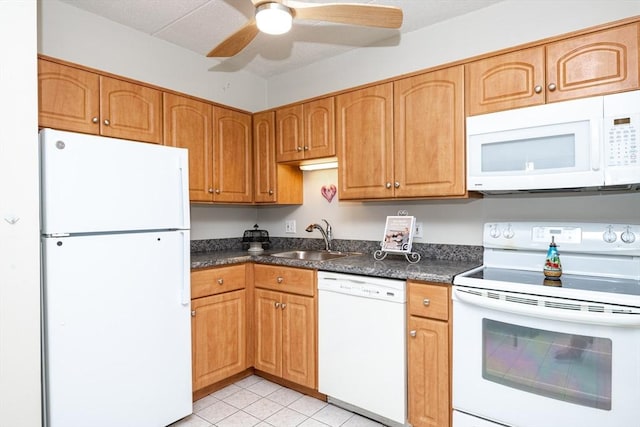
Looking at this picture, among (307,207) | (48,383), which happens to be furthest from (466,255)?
(48,383)

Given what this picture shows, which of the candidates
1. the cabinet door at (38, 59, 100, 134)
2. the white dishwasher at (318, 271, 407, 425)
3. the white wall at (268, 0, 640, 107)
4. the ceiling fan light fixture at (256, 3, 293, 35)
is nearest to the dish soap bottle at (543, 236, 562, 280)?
the white dishwasher at (318, 271, 407, 425)

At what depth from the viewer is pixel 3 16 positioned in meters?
1.53

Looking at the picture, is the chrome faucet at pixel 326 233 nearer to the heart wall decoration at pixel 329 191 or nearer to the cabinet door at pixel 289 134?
the heart wall decoration at pixel 329 191

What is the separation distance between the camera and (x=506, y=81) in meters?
1.88

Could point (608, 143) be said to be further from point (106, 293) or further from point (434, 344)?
point (106, 293)

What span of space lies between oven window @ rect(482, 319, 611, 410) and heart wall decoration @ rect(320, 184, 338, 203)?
1588mm

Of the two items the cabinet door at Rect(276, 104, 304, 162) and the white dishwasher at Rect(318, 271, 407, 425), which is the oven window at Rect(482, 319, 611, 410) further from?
the cabinet door at Rect(276, 104, 304, 162)

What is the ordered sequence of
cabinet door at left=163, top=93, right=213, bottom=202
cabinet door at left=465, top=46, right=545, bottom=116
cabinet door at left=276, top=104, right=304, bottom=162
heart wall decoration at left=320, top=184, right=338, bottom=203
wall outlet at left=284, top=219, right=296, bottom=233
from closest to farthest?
cabinet door at left=465, top=46, right=545, bottom=116
cabinet door at left=163, top=93, right=213, bottom=202
cabinet door at left=276, top=104, right=304, bottom=162
heart wall decoration at left=320, top=184, right=338, bottom=203
wall outlet at left=284, top=219, right=296, bottom=233

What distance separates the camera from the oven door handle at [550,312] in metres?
1.36

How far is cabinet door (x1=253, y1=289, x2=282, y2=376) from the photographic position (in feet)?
8.23

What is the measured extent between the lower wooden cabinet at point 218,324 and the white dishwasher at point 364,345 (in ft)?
2.08

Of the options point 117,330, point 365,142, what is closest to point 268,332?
point 117,330

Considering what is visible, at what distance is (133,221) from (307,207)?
1.55 m

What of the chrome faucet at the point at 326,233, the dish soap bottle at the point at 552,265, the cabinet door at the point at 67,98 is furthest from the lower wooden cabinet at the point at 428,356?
the cabinet door at the point at 67,98
